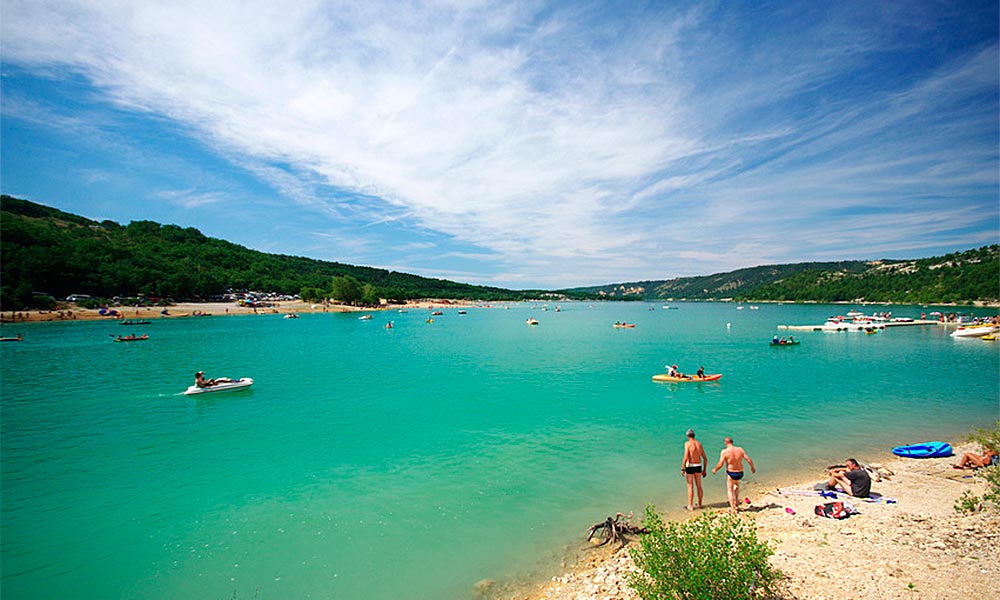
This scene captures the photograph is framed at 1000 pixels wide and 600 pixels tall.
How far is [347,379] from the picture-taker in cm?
3359

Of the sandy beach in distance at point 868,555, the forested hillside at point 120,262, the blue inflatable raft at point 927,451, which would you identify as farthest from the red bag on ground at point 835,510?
the forested hillside at point 120,262

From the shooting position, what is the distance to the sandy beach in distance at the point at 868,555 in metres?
6.70

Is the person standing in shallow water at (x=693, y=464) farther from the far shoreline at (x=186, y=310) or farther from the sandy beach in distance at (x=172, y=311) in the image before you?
the sandy beach in distance at (x=172, y=311)

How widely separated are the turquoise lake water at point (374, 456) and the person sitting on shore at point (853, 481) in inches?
84.8

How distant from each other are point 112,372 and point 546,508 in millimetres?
39801

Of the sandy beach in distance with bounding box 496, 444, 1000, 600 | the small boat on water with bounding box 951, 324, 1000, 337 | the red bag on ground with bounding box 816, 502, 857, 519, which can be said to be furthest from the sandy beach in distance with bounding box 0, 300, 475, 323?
the small boat on water with bounding box 951, 324, 1000, 337

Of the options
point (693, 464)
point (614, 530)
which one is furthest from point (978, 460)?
point (614, 530)

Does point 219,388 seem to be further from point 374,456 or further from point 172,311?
point 172,311

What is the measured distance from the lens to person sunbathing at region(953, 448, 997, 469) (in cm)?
1317

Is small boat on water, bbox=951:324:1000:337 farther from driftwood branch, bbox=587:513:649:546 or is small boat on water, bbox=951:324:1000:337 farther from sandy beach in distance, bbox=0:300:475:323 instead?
sandy beach in distance, bbox=0:300:475:323

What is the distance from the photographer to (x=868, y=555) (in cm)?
788

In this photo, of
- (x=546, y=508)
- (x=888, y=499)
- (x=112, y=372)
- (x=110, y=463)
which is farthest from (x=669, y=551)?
(x=112, y=372)

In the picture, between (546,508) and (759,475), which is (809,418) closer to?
(759,475)

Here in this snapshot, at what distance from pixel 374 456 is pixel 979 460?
64.6 feet
